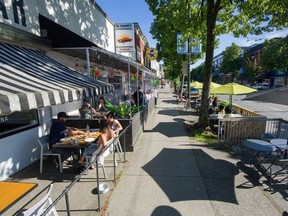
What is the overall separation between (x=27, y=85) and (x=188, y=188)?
3.92m

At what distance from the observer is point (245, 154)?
595cm

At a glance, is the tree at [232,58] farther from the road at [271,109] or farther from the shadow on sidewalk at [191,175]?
the shadow on sidewalk at [191,175]

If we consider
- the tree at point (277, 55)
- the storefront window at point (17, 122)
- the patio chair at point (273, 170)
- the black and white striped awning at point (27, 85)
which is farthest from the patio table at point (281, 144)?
the tree at point (277, 55)

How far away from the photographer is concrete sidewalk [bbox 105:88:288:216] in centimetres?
399

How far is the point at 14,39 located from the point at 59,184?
13.0ft

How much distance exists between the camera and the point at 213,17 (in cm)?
893

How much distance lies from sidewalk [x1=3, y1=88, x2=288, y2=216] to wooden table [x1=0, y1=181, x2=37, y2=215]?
3.73 feet

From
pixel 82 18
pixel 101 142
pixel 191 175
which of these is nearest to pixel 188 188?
pixel 191 175

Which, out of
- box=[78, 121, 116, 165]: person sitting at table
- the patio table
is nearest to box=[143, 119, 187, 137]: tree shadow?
the patio table

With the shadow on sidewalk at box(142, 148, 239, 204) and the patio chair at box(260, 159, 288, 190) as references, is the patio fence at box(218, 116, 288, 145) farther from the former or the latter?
the patio chair at box(260, 159, 288, 190)

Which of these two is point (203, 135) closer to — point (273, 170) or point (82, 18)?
point (273, 170)

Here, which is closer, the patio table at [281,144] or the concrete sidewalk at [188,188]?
the concrete sidewalk at [188,188]

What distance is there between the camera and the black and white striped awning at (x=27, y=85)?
301 centimetres

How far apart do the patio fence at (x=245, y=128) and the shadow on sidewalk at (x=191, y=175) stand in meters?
1.59
